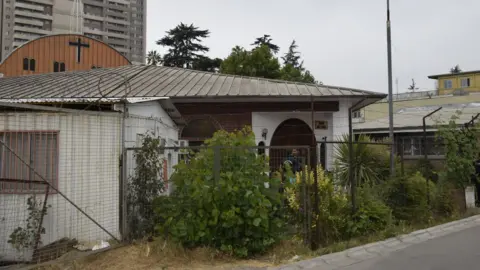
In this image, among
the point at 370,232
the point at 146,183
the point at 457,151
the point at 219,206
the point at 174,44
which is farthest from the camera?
the point at 174,44

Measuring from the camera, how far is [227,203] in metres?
A: 6.26

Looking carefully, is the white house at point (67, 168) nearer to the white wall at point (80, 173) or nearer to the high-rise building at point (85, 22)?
the white wall at point (80, 173)

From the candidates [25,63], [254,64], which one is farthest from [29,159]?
[254,64]

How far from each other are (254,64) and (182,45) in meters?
15.5

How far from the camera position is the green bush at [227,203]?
6242 mm

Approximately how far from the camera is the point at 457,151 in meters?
11.3

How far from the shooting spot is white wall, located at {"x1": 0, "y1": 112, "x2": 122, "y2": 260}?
7117 millimetres

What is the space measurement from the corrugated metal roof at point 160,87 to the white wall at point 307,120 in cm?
81

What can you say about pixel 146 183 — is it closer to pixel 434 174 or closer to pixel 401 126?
pixel 434 174

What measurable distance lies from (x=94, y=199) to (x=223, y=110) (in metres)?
6.36

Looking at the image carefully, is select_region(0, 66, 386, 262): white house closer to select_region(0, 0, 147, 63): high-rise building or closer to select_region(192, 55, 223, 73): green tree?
select_region(192, 55, 223, 73): green tree

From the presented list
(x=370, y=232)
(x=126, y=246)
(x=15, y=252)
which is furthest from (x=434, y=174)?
(x=15, y=252)

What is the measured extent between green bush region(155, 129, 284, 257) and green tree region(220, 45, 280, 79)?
24283 millimetres

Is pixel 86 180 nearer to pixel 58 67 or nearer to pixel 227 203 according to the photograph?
pixel 227 203
